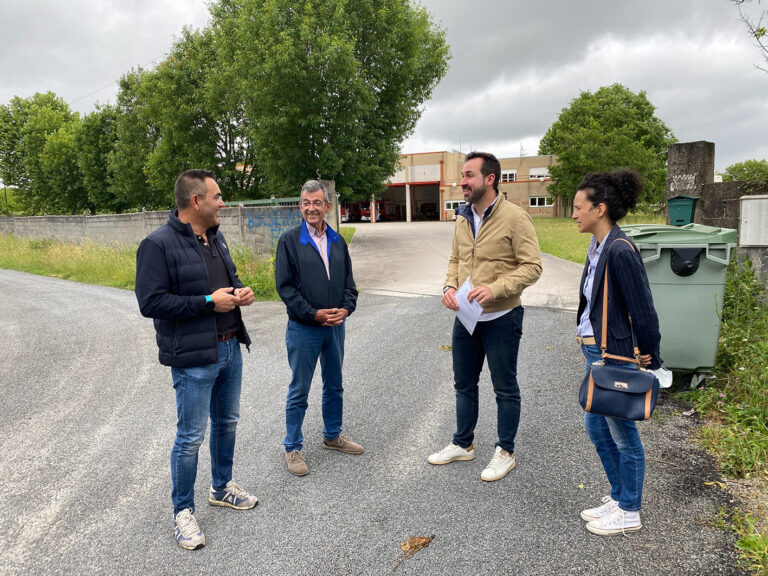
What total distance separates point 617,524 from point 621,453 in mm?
383

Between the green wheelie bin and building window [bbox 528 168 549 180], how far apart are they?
49638 mm

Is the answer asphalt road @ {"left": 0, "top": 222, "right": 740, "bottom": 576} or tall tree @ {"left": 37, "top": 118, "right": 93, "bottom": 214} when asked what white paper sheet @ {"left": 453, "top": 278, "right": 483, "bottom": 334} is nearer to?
asphalt road @ {"left": 0, "top": 222, "right": 740, "bottom": 576}

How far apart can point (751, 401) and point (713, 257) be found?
3.88 feet

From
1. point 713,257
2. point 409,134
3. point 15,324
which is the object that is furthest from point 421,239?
point 713,257

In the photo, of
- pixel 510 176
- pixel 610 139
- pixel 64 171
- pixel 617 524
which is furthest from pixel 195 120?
pixel 510 176

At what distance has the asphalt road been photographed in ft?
8.29

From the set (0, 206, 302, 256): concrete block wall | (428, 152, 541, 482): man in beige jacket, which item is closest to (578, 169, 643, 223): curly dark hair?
(428, 152, 541, 482): man in beige jacket

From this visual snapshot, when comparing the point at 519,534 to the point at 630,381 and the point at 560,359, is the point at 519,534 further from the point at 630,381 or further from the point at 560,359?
the point at 560,359

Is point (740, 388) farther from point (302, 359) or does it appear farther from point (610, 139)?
point (610, 139)

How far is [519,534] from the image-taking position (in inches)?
105

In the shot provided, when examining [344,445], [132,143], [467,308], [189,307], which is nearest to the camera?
[189,307]

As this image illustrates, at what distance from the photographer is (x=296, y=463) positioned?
3389 mm

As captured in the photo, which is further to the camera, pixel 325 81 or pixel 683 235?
pixel 325 81

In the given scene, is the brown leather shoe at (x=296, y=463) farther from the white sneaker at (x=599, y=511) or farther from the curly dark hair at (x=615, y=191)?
the curly dark hair at (x=615, y=191)
